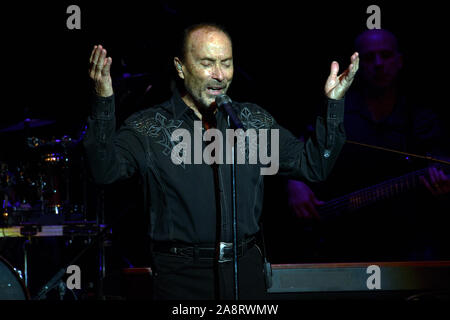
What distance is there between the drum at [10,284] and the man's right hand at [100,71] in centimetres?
214

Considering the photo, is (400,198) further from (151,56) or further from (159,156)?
(151,56)

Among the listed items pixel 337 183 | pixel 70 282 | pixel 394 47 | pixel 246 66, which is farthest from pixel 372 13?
pixel 70 282

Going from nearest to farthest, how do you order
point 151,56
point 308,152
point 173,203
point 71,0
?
point 173,203, point 308,152, point 71,0, point 151,56

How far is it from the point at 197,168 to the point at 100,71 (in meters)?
0.65

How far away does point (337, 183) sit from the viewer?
3.78 meters

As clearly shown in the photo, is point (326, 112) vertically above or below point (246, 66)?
below

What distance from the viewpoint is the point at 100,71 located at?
75.8 inches

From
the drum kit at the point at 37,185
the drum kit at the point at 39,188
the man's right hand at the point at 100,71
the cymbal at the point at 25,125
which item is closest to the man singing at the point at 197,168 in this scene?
the man's right hand at the point at 100,71

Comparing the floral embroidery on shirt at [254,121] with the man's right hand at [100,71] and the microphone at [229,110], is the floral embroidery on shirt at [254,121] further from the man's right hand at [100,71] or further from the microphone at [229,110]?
the man's right hand at [100,71]

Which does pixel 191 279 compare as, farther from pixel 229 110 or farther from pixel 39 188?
pixel 39 188

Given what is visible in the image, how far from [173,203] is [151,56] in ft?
8.47

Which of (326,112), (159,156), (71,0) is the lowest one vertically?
(159,156)

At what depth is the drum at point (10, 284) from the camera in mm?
3445

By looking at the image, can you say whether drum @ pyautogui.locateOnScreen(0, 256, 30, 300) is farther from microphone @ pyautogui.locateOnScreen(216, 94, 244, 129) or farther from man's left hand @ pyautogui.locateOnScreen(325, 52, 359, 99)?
man's left hand @ pyautogui.locateOnScreen(325, 52, 359, 99)
